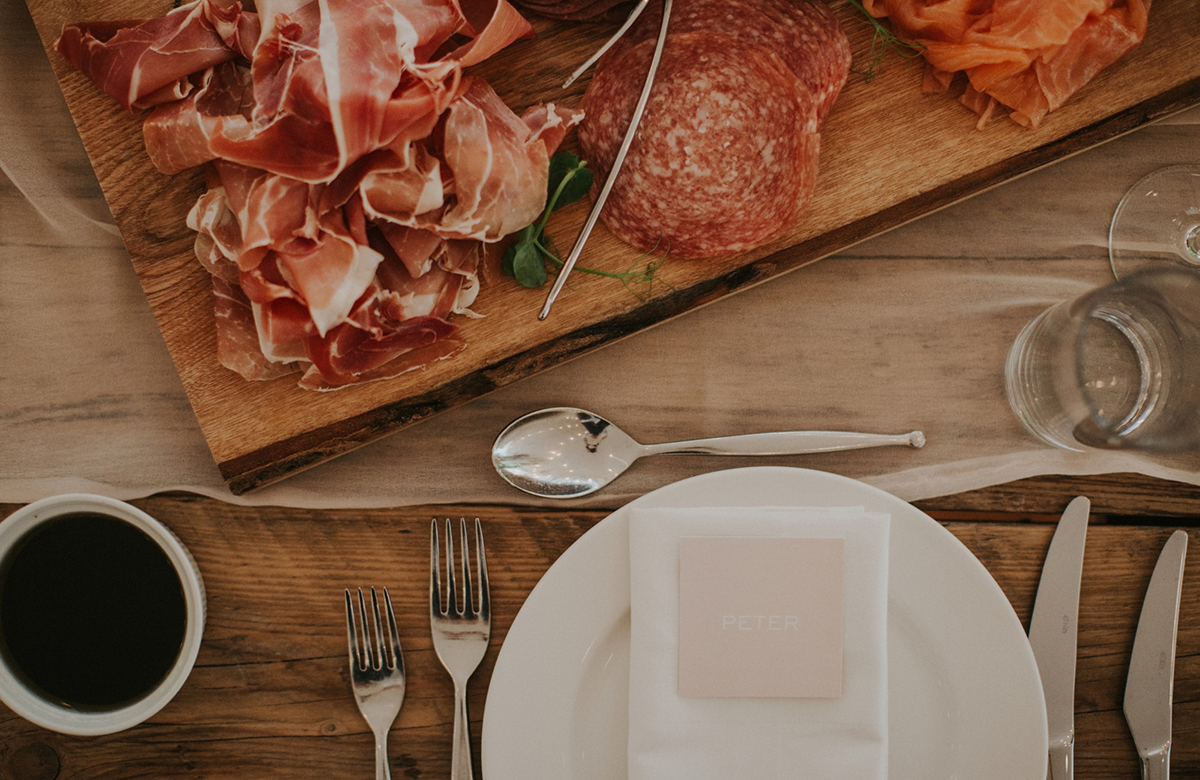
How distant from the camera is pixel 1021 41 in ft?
2.56

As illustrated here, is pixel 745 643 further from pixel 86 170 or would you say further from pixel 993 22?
pixel 86 170

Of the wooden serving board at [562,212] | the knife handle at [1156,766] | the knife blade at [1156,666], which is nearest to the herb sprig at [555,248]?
the wooden serving board at [562,212]

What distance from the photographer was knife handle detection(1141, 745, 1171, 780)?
0.83 meters

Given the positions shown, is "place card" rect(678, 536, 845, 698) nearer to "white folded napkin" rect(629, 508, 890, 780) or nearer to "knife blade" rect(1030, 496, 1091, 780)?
"white folded napkin" rect(629, 508, 890, 780)

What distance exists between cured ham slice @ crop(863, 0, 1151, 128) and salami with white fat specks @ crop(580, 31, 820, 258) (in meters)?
0.16

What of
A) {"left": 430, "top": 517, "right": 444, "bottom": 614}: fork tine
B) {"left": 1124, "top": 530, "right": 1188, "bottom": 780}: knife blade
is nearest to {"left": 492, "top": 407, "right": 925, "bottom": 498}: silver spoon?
{"left": 430, "top": 517, "right": 444, "bottom": 614}: fork tine

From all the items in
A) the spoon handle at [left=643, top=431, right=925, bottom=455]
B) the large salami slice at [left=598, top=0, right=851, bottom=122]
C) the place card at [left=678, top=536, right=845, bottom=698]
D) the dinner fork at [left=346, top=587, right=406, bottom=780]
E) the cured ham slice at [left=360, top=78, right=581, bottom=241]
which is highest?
the large salami slice at [left=598, top=0, right=851, bottom=122]

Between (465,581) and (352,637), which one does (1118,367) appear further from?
(352,637)

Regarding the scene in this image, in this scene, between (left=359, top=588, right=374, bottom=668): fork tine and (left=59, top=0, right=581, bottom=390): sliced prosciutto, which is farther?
(left=359, top=588, right=374, bottom=668): fork tine

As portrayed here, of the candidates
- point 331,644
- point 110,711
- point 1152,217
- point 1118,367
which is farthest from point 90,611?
point 1152,217

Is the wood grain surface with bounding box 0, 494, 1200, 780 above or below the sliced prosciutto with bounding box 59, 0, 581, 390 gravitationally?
below

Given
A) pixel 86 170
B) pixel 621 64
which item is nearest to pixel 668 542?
pixel 621 64

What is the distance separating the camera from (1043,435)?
2.87 feet

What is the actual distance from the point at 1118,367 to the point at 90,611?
1.23 m
